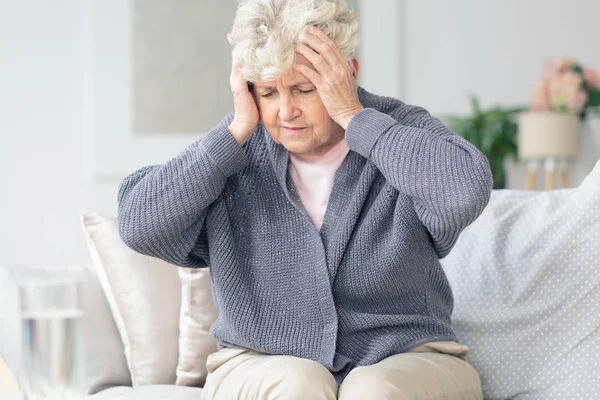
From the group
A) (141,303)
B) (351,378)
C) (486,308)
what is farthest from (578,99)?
(351,378)

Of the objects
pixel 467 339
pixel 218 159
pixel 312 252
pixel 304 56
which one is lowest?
pixel 467 339

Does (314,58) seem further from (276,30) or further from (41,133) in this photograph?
(41,133)

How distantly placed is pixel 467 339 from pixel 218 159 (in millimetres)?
777

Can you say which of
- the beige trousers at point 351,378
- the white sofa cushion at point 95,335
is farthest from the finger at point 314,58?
the white sofa cushion at point 95,335

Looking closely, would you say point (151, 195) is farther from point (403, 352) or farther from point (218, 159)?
point (403, 352)

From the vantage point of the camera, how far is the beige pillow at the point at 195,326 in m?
2.12

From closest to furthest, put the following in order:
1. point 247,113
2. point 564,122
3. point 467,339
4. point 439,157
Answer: point 439,157, point 247,113, point 467,339, point 564,122

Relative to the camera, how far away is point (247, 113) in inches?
72.9

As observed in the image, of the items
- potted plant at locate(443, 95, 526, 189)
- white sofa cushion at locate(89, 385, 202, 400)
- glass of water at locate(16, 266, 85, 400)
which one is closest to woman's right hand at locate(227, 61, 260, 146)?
white sofa cushion at locate(89, 385, 202, 400)

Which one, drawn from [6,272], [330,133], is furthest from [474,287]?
[6,272]

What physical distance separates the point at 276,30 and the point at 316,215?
1.37 feet

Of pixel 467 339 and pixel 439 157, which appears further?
pixel 467 339

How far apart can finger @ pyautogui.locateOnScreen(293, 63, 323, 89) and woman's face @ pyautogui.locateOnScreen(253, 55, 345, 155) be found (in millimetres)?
16

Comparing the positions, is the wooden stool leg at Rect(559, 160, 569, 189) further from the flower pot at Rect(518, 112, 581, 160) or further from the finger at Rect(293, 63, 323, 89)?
the finger at Rect(293, 63, 323, 89)
